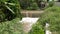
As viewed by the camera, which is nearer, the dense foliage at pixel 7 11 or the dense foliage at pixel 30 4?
the dense foliage at pixel 7 11

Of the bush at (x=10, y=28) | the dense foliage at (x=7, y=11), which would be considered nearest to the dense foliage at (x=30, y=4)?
the dense foliage at (x=7, y=11)

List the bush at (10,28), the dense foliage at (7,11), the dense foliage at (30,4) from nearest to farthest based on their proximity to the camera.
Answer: the bush at (10,28) → the dense foliage at (7,11) → the dense foliage at (30,4)

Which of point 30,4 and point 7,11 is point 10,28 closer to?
point 7,11

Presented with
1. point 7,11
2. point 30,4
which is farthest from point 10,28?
point 30,4

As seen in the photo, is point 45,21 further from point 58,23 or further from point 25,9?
point 25,9

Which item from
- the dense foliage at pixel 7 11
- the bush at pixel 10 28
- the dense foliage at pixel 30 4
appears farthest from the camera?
the dense foliage at pixel 30 4

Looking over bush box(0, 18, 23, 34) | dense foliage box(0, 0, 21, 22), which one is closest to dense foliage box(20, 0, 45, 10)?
dense foliage box(0, 0, 21, 22)

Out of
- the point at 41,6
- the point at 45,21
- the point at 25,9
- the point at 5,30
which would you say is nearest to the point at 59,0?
the point at 41,6

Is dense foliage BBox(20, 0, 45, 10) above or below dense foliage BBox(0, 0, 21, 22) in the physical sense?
below

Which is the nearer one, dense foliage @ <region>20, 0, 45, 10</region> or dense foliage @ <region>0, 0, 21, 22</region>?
dense foliage @ <region>0, 0, 21, 22</region>

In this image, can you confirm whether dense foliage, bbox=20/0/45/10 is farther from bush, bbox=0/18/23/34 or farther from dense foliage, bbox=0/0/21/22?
bush, bbox=0/18/23/34

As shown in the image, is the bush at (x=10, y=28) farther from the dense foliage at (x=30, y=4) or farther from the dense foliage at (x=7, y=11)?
the dense foliage at (x=30, y=4)

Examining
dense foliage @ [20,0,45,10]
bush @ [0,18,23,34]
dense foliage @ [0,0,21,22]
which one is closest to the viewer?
bush @ [0,18,23,34]

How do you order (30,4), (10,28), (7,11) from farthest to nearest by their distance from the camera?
1. (30,4)
2. (7,11)
3. (10,28)
